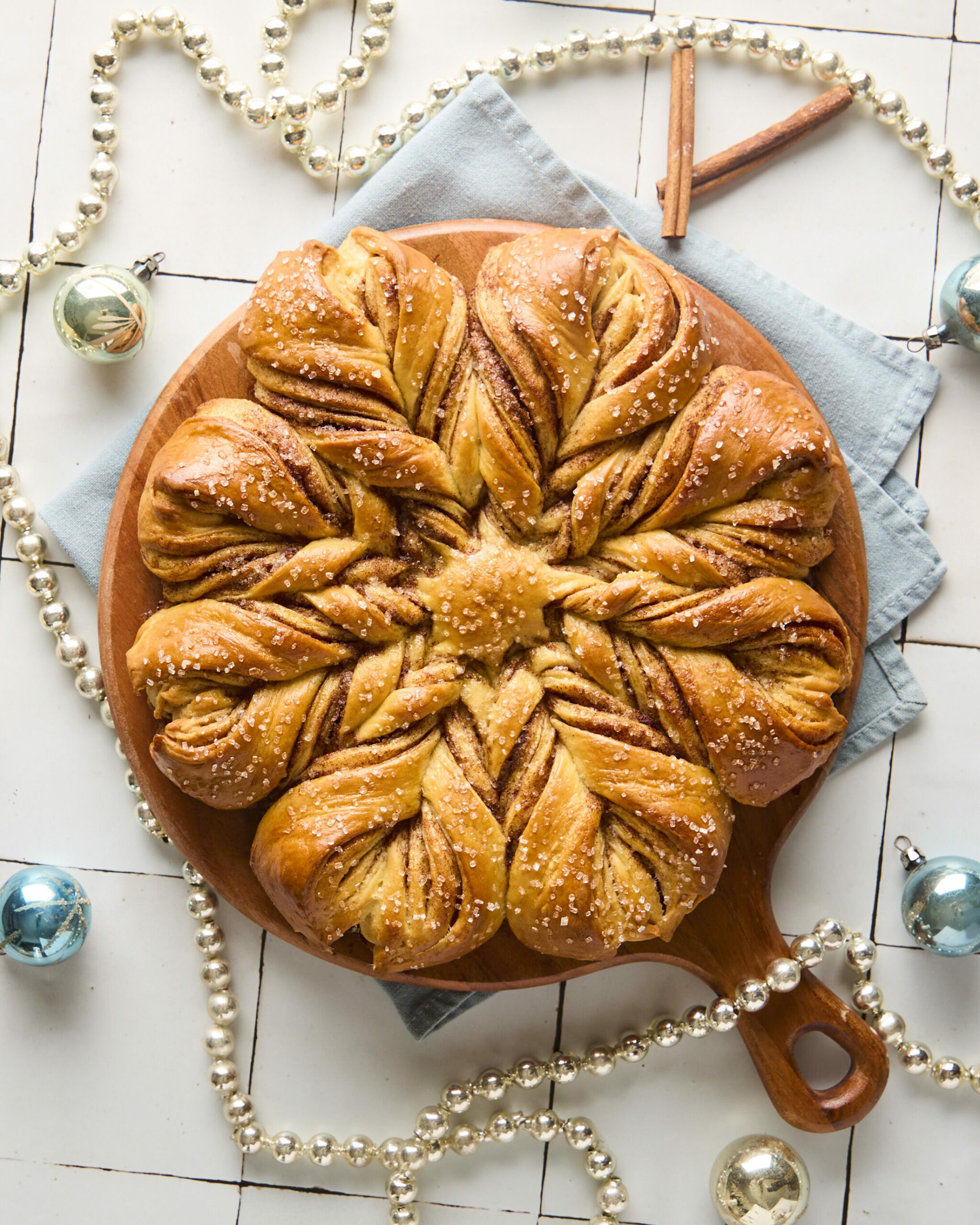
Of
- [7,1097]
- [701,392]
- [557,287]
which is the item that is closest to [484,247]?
[557,287]

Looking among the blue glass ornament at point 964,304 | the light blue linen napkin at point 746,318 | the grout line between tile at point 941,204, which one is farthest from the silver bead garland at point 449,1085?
the grout line between tile at point 941,204

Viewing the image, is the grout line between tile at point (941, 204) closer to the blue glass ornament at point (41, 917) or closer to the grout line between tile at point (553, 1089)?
the grout line between tile at point (553, 1089)

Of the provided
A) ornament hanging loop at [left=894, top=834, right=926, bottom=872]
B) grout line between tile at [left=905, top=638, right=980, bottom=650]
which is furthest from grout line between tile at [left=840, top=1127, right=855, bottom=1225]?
grout line between tile at [left=905, top=638, right=980, bottom=650]

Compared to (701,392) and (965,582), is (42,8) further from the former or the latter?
(965,582)

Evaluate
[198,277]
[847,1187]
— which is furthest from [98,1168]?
[198,277]

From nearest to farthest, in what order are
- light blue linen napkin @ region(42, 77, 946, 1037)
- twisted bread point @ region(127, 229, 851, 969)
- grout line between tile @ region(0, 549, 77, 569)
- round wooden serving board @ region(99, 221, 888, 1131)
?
twisted bread point @ region(127, 229, 851, 969) → round wooden serving board @ region(99, 221, 888, 1131) → light blue linen napkin @ region(42, 77, 946, 1037) → grout line between tile @ region(0, 549, 77, 569)

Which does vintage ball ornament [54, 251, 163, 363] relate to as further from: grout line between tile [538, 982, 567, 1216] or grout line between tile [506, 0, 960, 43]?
grout line between tile [538, 982, 567, 1216]

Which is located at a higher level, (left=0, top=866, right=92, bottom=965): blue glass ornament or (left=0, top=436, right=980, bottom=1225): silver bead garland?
(left=0, top=866, right=92, bottom=965): blue glass ornament
